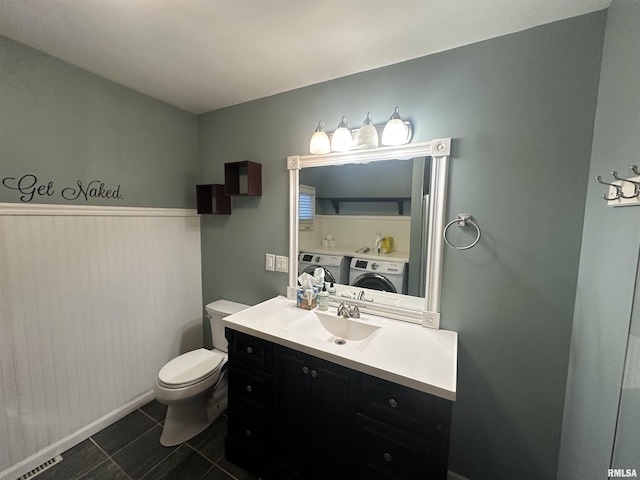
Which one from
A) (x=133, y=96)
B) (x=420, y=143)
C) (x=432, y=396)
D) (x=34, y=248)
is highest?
(x=133, y=96)

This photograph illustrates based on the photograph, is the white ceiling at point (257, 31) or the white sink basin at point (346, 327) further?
the white sink basin at point (346, 327)

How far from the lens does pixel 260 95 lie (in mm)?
A: 1880

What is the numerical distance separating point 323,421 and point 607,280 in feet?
4.13

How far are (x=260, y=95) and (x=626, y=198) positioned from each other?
199 cm

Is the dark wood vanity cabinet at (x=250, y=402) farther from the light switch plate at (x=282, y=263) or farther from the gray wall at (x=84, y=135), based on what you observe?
the gray wall at (x=84, y=135)

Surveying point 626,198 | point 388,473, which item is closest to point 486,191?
point 626,198

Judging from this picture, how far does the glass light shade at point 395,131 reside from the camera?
4.40 feet


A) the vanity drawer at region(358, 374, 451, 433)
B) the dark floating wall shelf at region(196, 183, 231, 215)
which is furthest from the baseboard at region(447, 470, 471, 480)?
the dark floating wall shelf at region(196, 183, 231, 215)

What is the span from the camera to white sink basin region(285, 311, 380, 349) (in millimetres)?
1450

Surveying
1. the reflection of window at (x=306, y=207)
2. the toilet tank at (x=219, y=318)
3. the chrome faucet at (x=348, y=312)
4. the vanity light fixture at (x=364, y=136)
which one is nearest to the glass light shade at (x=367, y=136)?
the vanity light fixture at (x=364, y=136)

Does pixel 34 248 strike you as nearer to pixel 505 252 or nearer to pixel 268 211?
pixel 268 211

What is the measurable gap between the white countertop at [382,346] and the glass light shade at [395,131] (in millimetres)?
1013

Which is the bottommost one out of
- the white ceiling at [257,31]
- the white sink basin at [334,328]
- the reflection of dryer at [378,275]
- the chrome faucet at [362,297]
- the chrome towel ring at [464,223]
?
the white sink basin at [334,328]

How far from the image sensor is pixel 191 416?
1.75 m
